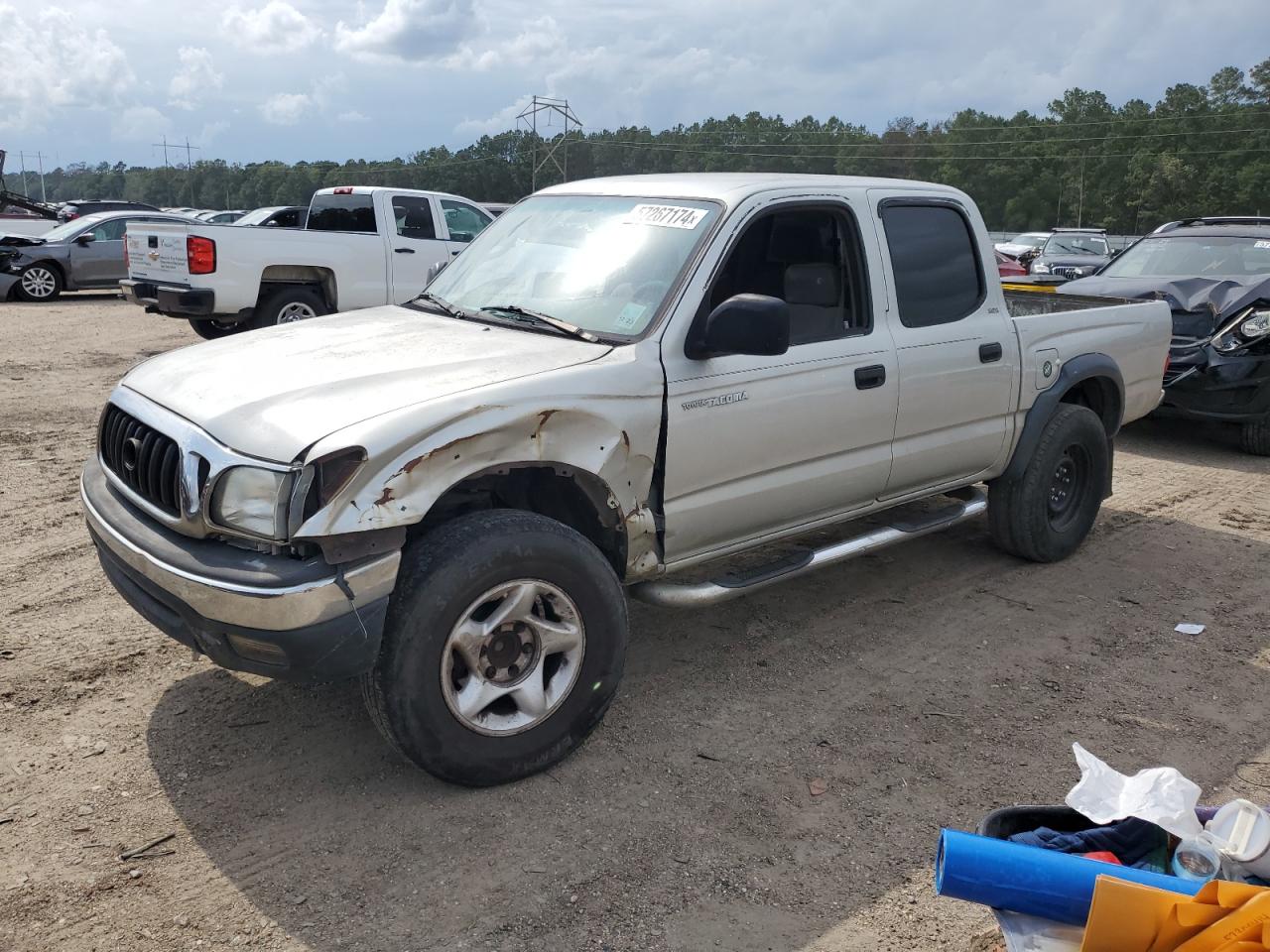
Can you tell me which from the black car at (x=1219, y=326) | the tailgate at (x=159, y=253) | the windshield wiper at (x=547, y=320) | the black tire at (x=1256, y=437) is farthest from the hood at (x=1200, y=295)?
the tailgate at (x=159, y=253)

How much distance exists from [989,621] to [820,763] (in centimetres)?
169

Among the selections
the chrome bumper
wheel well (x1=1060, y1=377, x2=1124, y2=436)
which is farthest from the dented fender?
wheel well (x1=1060, y1=377, x2=1124, y2=436)

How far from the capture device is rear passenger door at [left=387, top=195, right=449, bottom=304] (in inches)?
494

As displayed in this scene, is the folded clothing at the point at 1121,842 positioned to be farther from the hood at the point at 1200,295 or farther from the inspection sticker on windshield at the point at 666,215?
the hood at the point at 1200,295

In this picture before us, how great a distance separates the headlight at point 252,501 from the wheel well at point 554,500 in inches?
24.3

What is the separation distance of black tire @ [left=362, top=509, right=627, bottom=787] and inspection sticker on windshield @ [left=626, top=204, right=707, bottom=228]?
136 centimetres

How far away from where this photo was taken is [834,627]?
194 inches

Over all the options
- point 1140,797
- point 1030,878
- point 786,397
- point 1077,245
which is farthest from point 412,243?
point 1077,245

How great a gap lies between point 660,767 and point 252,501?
5.32 feet

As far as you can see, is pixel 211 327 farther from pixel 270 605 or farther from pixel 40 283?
pixel 270 605

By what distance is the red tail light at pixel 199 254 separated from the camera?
10977 millimetres

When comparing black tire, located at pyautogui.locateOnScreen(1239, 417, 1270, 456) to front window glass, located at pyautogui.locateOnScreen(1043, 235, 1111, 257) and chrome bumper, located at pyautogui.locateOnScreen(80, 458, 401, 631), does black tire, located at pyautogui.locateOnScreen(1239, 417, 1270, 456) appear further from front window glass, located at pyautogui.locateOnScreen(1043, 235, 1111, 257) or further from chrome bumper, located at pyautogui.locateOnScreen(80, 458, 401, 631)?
front window glass, located at pyautogui.locateOnScreen(1043, 235, 1111, 257)

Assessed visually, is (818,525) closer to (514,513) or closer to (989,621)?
(989,621)

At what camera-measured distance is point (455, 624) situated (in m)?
3.26
